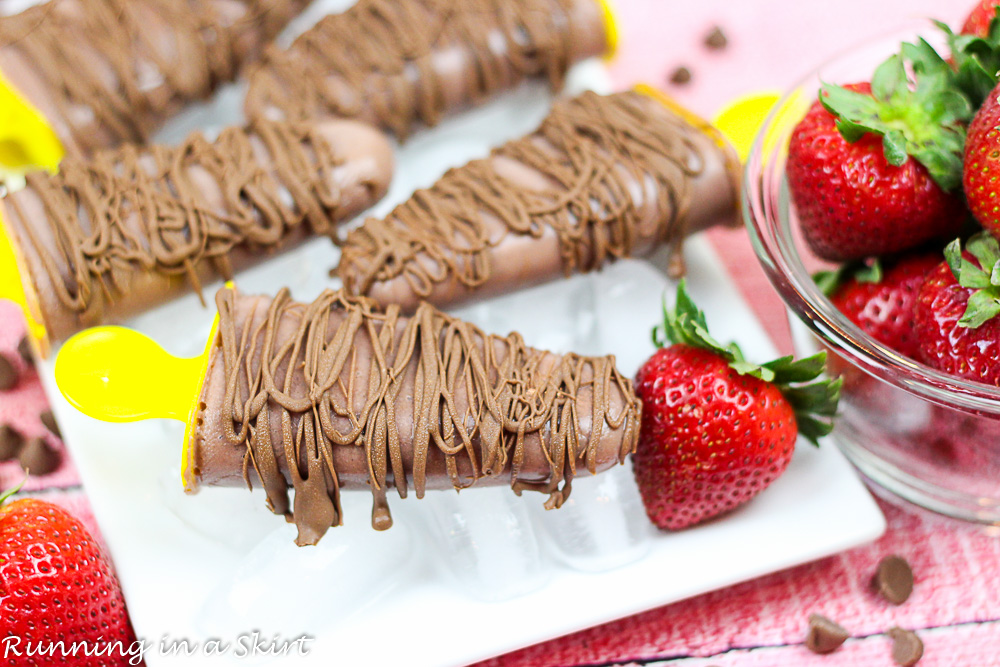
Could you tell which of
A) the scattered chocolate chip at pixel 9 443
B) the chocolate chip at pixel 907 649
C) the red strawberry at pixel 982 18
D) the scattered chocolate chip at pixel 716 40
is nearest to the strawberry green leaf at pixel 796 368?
the chocolate chip at pixel 907 649

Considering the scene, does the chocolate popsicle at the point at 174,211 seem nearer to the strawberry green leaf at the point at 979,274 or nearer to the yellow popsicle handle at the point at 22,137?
the yellow popsicle handle at the point at 22,137

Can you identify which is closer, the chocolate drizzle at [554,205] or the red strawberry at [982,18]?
the red strawberry at [982,18]

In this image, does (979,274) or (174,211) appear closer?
(979,274)

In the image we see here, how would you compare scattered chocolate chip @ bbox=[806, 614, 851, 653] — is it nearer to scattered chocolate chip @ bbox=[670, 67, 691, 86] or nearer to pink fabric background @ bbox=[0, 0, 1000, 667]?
pink fabric background @ bbox=[0, 0, 1000, 667]

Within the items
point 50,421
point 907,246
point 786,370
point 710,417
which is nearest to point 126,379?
point 50,421

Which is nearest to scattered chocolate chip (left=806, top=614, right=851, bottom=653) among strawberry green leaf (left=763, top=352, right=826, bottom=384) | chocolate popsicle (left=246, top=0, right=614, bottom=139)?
strawberry green leaf (left=763, top=352, right=826, bottom=384)

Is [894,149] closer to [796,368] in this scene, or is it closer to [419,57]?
[796,368]
